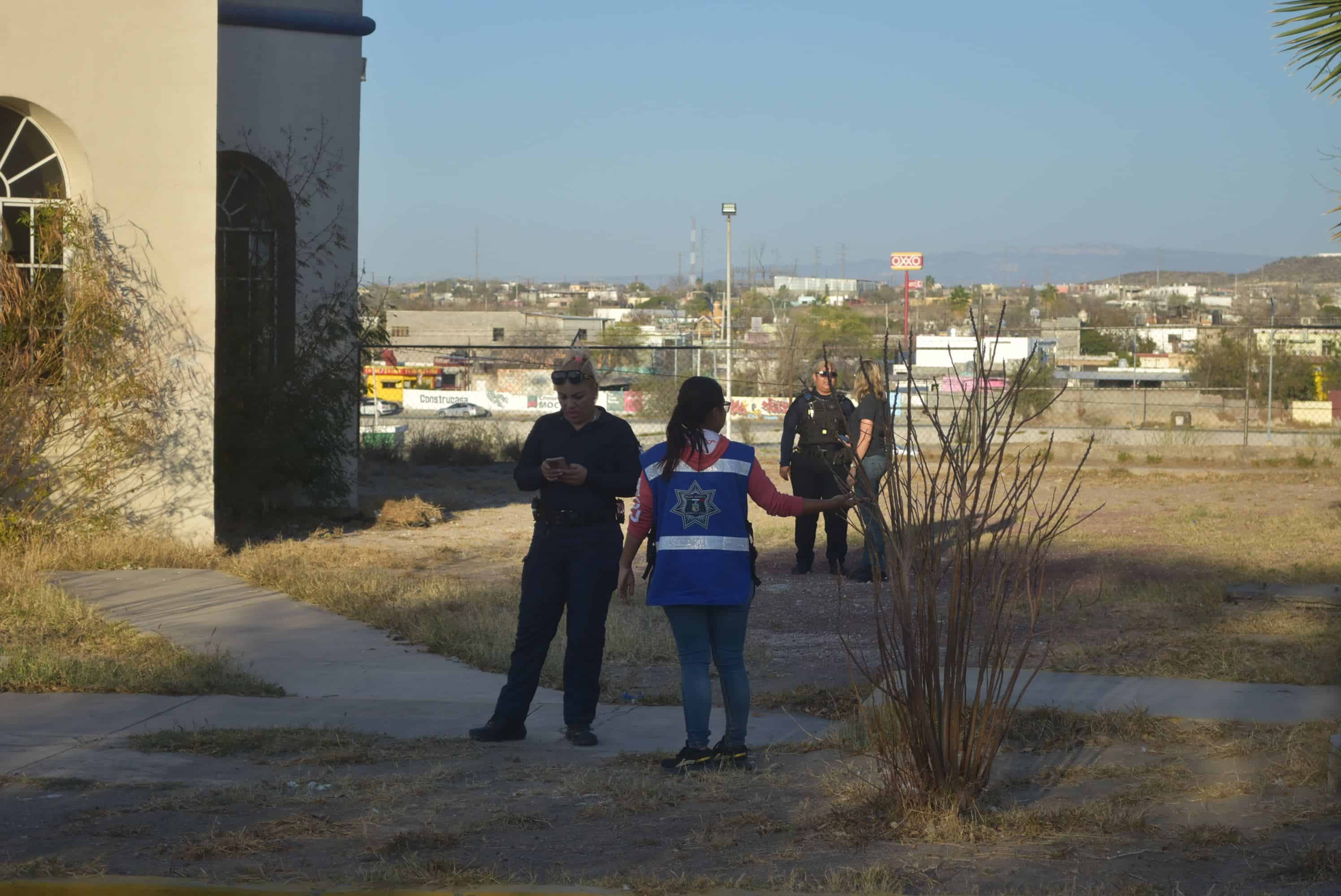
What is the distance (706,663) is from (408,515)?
386 inches

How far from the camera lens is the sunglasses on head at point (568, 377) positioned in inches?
243

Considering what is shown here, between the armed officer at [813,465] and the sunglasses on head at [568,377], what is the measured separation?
4.75 meters

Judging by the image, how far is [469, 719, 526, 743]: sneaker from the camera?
247 inches

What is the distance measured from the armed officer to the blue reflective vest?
200 inches

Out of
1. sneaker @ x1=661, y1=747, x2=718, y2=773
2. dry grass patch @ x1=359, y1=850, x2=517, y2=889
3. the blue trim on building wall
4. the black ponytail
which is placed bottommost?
sneaker @ x1=661, y1=747, x2=718, y2=773

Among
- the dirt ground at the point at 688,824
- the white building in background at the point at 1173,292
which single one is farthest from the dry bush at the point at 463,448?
the white building in background at the point at 1173,292

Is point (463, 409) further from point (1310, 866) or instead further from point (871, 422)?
point (1310, 866)

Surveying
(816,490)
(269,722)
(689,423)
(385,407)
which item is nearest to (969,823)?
(689,423)

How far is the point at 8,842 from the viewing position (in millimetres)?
4617

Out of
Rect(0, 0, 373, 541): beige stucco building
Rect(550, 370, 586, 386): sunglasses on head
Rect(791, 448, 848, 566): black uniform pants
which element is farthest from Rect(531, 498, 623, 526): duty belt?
Rect(0, 0, 373, 541): beige stucco building

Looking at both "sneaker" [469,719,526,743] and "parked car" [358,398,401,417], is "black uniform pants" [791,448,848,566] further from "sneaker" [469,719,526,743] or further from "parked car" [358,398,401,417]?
"parked car" [358,398,401,417]

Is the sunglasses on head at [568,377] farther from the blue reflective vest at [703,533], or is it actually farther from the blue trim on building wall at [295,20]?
the blue trim on building wall at [295,20]

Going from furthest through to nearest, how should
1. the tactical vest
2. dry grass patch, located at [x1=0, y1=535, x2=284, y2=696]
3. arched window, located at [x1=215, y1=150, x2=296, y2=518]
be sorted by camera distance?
arched window, located at [x1=215, y1=150, x2=296, y2=518] < the tactical vest < dry grass patch, located at [x1=0, y1=535, x2=284, y2=696]

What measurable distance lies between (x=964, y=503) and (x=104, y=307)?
29.2 ft
